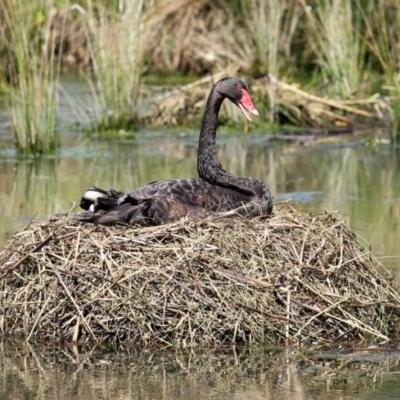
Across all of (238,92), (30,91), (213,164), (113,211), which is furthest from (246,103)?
(30,91)

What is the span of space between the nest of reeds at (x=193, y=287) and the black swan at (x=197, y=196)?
0.25 metres

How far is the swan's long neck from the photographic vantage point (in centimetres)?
720

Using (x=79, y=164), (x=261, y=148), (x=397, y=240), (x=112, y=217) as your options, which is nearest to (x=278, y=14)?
(x=261, y=148)

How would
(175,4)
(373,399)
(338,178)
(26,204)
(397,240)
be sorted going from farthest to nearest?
1. (175,4)
2. (338,178)
3. (26,204)
4. (397,240)
5. (373,399)

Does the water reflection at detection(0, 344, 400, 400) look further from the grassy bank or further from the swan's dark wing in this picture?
the grassy bank

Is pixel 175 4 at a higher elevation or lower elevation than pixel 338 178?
higher

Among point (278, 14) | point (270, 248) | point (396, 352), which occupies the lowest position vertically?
point (396, 352)

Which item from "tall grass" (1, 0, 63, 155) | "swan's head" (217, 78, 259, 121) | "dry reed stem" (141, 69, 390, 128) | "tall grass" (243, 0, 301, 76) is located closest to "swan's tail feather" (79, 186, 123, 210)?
"swan's head" (217, 78, 259, 121)

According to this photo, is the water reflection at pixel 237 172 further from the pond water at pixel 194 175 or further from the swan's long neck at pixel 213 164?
the swan's long neck at pixel 213 164

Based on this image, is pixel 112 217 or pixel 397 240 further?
pixel 397 240

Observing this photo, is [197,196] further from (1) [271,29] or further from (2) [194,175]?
(1) [271,29]

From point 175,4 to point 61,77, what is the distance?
2.12 meters

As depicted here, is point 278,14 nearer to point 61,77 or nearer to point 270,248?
point 61,77

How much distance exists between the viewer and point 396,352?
5.71 m
